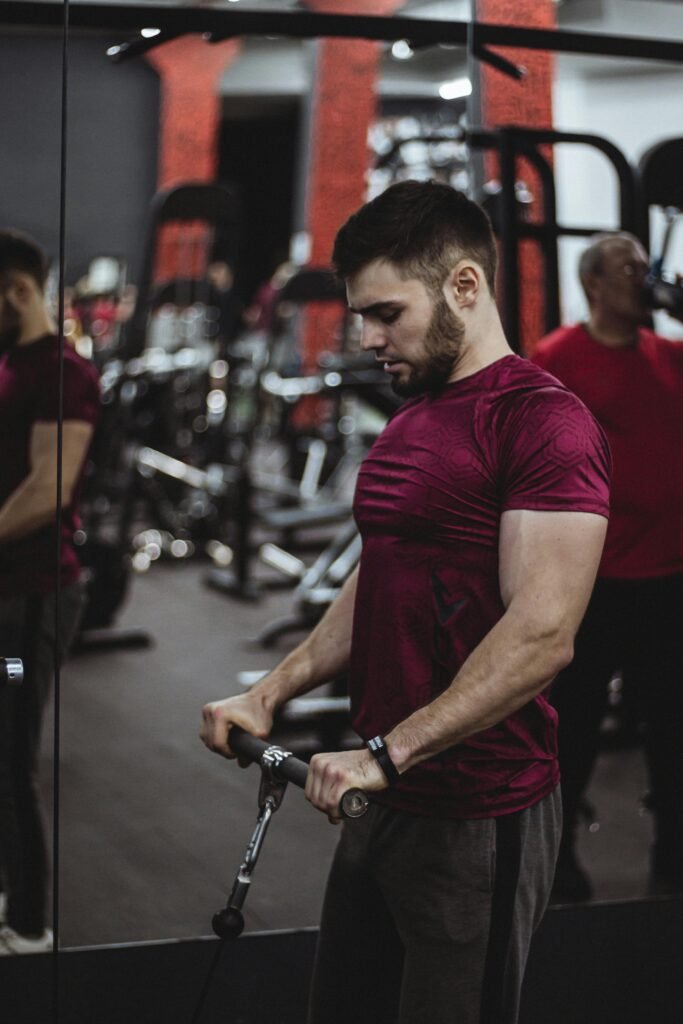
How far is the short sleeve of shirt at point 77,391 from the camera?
2.44 meters

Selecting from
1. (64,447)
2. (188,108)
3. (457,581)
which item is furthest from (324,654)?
(188,108)

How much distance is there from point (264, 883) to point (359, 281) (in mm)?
1860

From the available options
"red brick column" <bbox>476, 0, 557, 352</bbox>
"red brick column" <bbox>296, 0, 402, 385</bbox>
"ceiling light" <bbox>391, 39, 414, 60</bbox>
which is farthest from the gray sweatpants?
"red brick column" <bbox>296, 0, 402, 385</bbox>

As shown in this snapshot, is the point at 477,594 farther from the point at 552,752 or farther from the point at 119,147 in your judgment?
the point at 119,147

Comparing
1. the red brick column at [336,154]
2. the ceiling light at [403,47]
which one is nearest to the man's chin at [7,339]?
the ceiling light at [403,47]

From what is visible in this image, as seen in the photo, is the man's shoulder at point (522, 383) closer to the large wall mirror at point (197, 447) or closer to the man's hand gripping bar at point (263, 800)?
the man's hand gripping bar at point (263, 800)

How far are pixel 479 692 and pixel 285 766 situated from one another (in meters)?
0.23

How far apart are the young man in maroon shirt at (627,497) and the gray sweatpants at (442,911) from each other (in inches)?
46.9

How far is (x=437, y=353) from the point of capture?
4.90ft

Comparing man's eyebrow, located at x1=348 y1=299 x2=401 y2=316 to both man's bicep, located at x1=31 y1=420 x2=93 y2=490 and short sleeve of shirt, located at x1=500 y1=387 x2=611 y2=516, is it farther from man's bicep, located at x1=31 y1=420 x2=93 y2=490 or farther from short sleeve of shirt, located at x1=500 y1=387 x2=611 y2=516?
man's bicep, located at x1=31 y1=420 x2=93 y2=490

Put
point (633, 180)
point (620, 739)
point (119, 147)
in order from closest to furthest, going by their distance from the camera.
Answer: point (633, 180) < point (620, 739) < point (119, 147)

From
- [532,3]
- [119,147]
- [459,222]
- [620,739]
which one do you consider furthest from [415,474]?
[119,147]

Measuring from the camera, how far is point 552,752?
5.09ft

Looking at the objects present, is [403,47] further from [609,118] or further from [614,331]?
[609,118]
